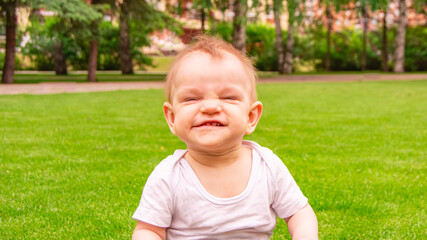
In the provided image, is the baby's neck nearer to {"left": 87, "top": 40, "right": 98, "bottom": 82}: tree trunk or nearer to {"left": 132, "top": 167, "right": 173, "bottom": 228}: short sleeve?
{"left": 132, "top": 167, "right": 173, "bottom": 228}: short sleeve

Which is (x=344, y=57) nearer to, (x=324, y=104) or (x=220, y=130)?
(x=324, y=104)

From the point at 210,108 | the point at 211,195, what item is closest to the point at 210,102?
the point at 210,108

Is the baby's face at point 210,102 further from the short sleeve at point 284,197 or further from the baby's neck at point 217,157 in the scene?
the short sleeve at point 284,197

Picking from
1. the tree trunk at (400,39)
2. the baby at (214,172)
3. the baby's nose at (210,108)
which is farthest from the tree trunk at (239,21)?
the baby's nose at (210,108)

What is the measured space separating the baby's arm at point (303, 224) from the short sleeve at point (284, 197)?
0.02 metres

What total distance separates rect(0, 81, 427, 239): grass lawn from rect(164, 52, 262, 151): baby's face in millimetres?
1212

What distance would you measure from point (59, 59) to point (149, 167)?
2513 centimetres

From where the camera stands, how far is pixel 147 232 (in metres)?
2.04

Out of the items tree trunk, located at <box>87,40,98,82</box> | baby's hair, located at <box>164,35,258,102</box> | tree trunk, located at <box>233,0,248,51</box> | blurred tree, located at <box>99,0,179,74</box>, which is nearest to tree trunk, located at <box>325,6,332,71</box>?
tree trunk, located at <box>233,0,248,51</box>

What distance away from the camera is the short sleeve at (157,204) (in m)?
2.02

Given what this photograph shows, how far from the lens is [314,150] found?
5.55 metres

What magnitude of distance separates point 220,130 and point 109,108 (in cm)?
843

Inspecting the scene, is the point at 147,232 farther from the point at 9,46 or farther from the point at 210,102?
the point at 9,46

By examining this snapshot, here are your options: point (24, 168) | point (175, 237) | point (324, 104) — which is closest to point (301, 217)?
point (175, 237)
